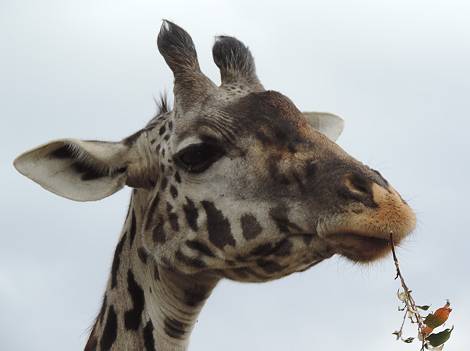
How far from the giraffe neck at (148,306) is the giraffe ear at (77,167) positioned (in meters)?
0.49

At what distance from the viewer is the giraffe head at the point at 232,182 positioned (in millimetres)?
6273

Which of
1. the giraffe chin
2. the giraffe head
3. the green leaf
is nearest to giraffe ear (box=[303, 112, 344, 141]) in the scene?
the giraffe head

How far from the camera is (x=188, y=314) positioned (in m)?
7.81

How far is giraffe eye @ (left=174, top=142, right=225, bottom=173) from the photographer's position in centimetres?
729

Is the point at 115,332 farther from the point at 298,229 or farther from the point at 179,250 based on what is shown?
the point at 298,229

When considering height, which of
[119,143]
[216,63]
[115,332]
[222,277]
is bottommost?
[115,332]

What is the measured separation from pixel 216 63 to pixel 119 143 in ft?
4.96

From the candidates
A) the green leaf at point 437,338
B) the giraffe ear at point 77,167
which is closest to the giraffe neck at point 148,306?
the giraffe ear at point 77,167

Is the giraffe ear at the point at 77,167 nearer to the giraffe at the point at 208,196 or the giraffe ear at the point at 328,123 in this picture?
the giraffe at the point at 208,196

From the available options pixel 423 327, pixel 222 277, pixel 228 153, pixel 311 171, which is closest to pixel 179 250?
pixel 222 277

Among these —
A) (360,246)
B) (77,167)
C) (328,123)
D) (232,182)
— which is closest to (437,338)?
(360,246)

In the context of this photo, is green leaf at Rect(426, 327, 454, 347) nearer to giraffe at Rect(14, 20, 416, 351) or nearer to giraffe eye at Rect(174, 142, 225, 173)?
giraffe at Rect(14, 20, 416, 351)

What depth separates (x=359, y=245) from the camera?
20.5ft

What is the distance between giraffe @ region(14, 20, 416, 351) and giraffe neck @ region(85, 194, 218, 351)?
0.01 meters
